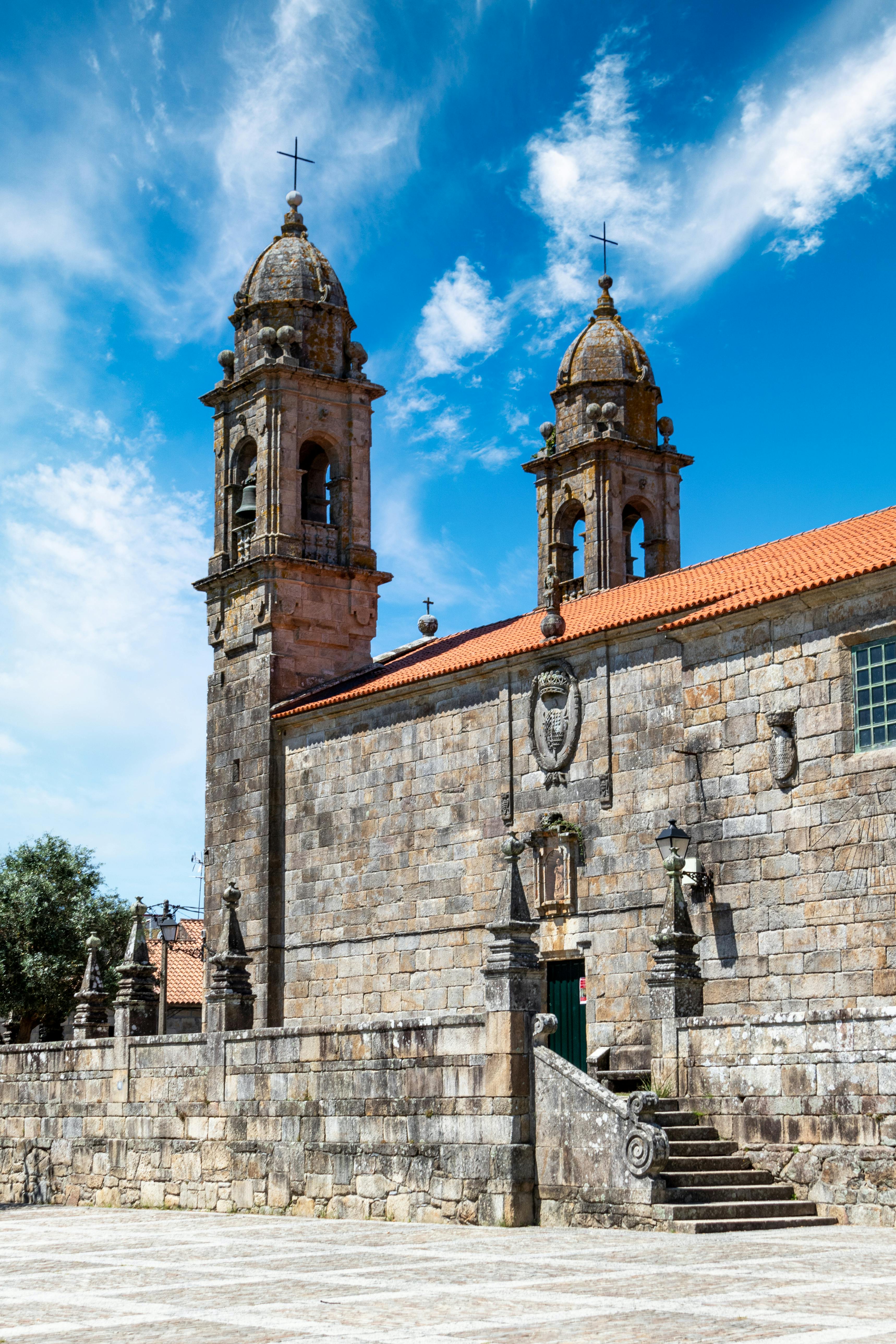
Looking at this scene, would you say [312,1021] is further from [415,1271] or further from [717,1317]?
[717,1317]

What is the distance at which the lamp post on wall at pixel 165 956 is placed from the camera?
32.2 m

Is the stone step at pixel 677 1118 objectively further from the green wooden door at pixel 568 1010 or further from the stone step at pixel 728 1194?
the green wooden door at pixel 568 1010

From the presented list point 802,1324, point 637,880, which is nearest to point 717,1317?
point 802,1324

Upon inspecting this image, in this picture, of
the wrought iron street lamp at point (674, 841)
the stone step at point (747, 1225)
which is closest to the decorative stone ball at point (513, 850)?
the wrought iron street lamp at point (674, 841)

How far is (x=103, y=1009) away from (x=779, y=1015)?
1210cm

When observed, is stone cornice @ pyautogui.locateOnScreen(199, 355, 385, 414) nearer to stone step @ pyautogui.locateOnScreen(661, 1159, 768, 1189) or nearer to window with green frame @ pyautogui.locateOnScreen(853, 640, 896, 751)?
window with green frame @ pyautogui.locateOnScreen(853, 640, 896, 751)

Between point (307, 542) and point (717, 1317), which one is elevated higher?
point (307, 542)

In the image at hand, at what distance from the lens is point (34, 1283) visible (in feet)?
36.2

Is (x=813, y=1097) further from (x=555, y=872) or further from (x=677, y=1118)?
(x=555, y=872)

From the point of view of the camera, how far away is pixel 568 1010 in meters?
21.2

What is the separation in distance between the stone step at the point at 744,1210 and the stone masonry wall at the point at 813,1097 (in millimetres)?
179

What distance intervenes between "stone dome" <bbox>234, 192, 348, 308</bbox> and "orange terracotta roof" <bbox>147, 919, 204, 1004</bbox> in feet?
50.0

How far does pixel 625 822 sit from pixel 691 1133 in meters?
6.21

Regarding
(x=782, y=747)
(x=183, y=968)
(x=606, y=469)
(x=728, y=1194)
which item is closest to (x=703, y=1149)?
(x=728, y=1194)
